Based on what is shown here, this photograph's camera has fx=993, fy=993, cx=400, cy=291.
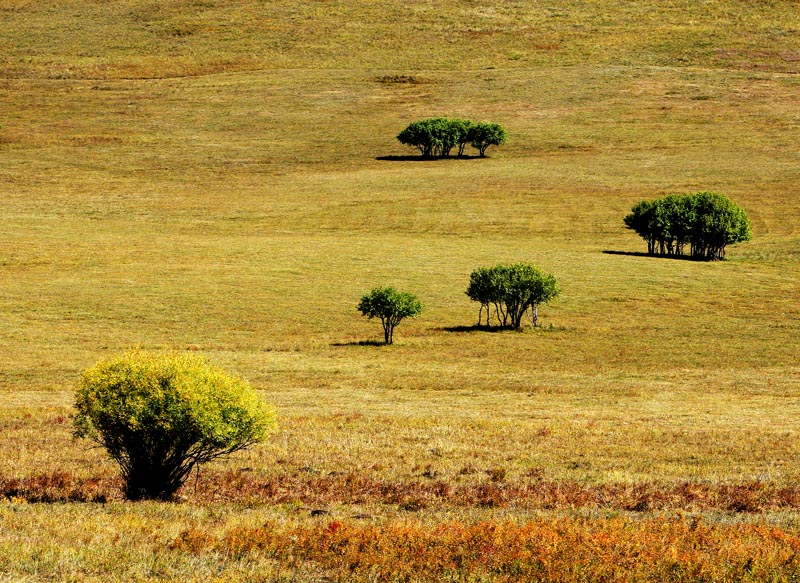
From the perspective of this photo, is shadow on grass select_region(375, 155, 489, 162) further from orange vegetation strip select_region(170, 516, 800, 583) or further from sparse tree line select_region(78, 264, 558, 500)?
orange vegetation strip select_region(170, 516, 800, 583)

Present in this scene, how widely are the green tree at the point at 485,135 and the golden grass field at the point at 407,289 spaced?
2.62 m

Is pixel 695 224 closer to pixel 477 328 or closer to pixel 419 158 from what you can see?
pixel 477 328

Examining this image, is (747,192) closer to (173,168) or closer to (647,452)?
(173,168)

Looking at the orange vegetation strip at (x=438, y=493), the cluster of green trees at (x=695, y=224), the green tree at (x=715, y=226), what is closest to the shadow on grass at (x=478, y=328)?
the cluster of green trees at (x=695, y=224)

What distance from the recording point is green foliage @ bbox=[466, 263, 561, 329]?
215 ft

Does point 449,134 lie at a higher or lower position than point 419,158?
higher

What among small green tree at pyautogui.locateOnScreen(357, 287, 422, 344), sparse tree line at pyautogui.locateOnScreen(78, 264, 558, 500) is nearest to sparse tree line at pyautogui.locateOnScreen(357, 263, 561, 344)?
small green tree at pyautogui.locateOnScreen(357, 287, 422, 344)

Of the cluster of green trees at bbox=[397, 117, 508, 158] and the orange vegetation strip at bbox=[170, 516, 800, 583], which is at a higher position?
the cluster of green trees at bbox=[397, 117, 508, 158]

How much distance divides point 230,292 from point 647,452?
48.8 metres

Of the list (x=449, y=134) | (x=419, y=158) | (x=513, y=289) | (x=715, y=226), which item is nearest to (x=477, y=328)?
(x=513, y=289)

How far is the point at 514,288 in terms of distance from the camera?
65.6 m

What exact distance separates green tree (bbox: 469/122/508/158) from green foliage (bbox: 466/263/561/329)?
83.8 m

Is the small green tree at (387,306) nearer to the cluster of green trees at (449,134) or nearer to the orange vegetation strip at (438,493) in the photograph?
the orange vegetation strip at (438,493)

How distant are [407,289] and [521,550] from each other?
59321 millimetres
